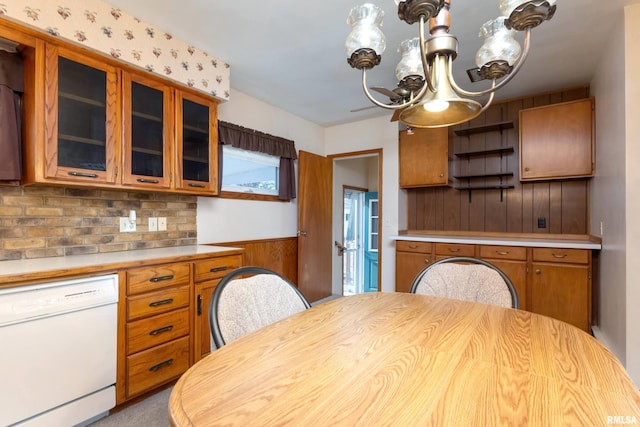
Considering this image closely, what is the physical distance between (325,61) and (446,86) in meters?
1.70

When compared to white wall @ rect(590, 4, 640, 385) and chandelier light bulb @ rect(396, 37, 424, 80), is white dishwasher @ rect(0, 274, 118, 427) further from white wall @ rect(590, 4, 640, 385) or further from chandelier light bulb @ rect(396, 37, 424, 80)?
white wall @ rect(590, 4, 640, 385)

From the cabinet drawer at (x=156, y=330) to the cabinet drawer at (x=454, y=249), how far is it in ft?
8.38

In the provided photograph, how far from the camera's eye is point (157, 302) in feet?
6.46

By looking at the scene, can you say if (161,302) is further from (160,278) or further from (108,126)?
(108,126)

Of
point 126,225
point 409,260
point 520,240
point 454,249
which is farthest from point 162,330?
point 520,240

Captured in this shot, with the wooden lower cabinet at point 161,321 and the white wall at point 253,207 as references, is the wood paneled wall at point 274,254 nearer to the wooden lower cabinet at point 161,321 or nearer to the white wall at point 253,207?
the white wall at point 253,207

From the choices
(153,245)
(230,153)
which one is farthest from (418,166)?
(153,245)

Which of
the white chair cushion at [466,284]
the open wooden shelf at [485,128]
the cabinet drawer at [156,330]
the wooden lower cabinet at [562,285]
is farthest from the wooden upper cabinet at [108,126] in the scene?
the wooden lower cabinet at [562,285]

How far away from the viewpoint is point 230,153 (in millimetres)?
3193

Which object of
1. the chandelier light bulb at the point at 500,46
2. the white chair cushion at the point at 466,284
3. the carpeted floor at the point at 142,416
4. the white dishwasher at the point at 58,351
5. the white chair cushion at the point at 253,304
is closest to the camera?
the white chair cushion at the point at 253,304

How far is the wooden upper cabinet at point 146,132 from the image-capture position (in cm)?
208

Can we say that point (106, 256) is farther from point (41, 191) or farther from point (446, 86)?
point (446, 86)

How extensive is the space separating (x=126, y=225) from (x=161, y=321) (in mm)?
835

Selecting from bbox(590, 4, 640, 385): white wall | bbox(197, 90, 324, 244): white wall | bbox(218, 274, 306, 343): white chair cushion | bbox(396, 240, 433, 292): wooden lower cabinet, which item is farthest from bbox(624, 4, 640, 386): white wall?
bbox(197, 90, 324, 244): white wall
